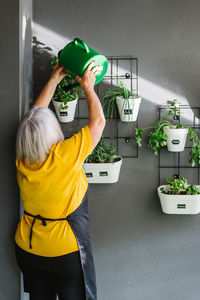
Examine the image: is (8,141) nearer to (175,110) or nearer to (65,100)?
(65,100)

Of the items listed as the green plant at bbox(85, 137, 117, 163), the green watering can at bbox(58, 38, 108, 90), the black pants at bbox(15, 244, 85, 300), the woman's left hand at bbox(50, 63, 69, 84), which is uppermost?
the green watering can at bbox(58, 38, 108, 90)

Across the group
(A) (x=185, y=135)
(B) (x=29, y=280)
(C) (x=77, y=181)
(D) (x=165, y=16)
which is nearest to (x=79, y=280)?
(B) (x=29, y=280)

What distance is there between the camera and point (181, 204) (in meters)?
2.16

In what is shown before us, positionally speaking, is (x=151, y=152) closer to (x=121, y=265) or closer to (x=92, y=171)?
(x=92, y=171)

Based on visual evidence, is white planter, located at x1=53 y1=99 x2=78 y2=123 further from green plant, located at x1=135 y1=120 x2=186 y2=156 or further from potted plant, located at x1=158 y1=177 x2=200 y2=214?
potted plant, located at x1=158 y1=177 x2=200 y2=214

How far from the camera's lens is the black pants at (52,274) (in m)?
1.76

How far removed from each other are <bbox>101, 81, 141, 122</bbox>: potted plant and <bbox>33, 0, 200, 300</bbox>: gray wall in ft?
0.47

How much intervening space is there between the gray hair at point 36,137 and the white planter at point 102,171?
511 mm

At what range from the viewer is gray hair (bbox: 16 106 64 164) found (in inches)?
66.3

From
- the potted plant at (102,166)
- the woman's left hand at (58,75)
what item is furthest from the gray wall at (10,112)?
the potted plant at (102,166)

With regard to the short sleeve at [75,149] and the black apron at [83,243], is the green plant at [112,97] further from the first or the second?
the black apron at [83,243]

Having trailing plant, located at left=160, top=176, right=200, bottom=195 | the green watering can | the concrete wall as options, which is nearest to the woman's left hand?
the green watering can

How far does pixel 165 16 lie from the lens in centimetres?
226

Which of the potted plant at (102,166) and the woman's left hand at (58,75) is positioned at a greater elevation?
the woman's left hand at (58,75)
